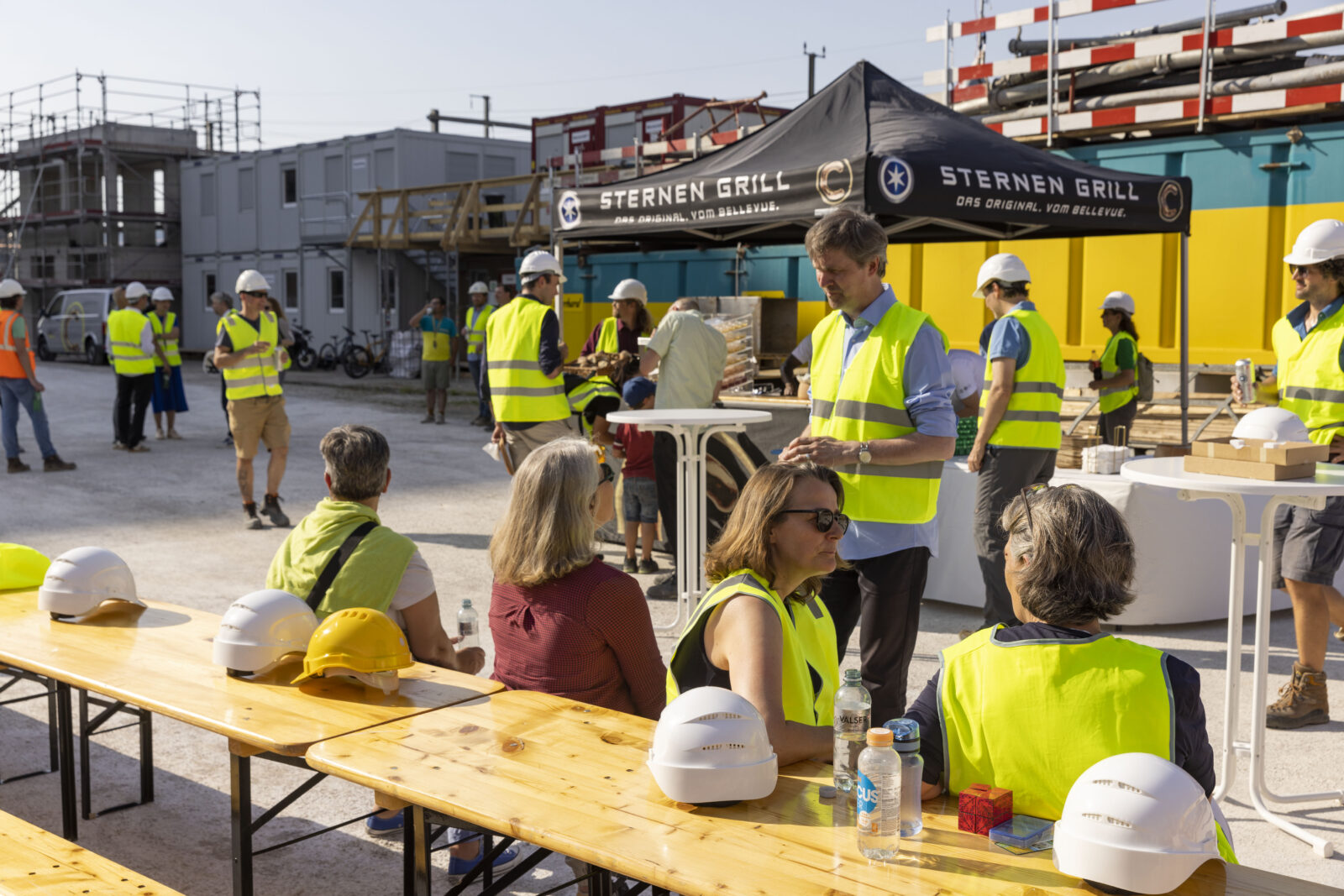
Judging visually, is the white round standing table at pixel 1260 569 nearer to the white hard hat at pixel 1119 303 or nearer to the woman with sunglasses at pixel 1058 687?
the woman with sunglasses at pixel 1058 687

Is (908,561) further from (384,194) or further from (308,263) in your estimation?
(308,263)

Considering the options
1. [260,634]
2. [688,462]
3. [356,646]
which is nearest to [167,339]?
[688,462]

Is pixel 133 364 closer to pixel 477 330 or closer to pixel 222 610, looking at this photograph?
pixel 477 330

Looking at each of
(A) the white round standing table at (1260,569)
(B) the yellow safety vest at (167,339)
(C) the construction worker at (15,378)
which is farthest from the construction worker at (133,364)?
(A) the white round standing table at (1260,569)

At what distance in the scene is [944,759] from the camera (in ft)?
7.43

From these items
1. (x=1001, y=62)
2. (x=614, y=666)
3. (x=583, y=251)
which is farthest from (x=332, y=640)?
(x=1001, y=62)

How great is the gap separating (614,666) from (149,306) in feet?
44.2

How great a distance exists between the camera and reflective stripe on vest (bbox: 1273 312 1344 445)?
4.75 metres

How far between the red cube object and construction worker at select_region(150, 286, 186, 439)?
1402 cm

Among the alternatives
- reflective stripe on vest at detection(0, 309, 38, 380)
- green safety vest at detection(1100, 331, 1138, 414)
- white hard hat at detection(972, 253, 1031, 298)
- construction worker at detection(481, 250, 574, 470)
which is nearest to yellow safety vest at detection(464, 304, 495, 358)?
reflective stripe on vest at detection(0, 309, 38, 380)

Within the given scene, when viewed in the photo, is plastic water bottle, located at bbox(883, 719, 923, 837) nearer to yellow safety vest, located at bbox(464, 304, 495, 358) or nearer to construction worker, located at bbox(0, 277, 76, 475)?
construction worker, located at bbox(0, 277, 76, 475)

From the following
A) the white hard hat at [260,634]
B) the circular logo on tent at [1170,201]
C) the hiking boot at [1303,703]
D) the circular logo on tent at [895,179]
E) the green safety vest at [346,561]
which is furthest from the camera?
the circular logo on tent at [1170,201]

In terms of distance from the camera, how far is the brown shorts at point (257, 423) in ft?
30.1

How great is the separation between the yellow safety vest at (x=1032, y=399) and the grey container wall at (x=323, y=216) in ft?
84.3
